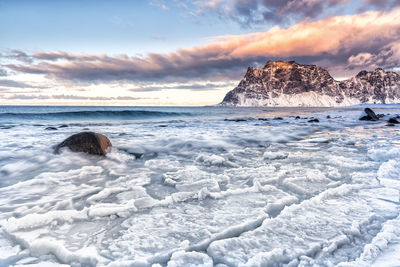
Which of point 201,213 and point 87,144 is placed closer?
point 201,213

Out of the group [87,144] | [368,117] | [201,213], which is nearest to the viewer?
[201,213]

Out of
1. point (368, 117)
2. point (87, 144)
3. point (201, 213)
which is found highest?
point (368, 117)

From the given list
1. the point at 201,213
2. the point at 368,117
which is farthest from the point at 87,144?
the point at 368,117

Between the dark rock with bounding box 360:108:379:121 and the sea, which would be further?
the dark rock with bounding box 360:108:379:121

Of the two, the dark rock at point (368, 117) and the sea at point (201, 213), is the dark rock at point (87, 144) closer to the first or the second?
the sea at point (201, 213)

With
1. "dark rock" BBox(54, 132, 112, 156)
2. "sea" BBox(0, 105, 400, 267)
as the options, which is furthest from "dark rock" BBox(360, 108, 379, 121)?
"dark rock" BBox(54, 132, 112, 156)

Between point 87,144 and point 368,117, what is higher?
point 368,117

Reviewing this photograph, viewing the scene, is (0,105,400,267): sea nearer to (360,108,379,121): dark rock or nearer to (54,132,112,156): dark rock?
(54,132,112,156): dark rock

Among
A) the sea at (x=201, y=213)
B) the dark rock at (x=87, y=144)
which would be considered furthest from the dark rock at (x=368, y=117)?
the dark rock at (x=87, y=144)

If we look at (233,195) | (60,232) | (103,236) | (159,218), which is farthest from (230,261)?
(60,232)

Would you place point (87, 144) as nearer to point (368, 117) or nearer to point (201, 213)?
point (201, 213)

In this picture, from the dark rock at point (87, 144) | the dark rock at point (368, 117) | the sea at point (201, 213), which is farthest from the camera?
the dark rock at point (368, 117)

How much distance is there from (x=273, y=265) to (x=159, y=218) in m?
1.18

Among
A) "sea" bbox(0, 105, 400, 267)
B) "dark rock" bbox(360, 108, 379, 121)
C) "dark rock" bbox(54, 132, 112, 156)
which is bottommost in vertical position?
"sea" bbox(0, 105, 400, 267)
